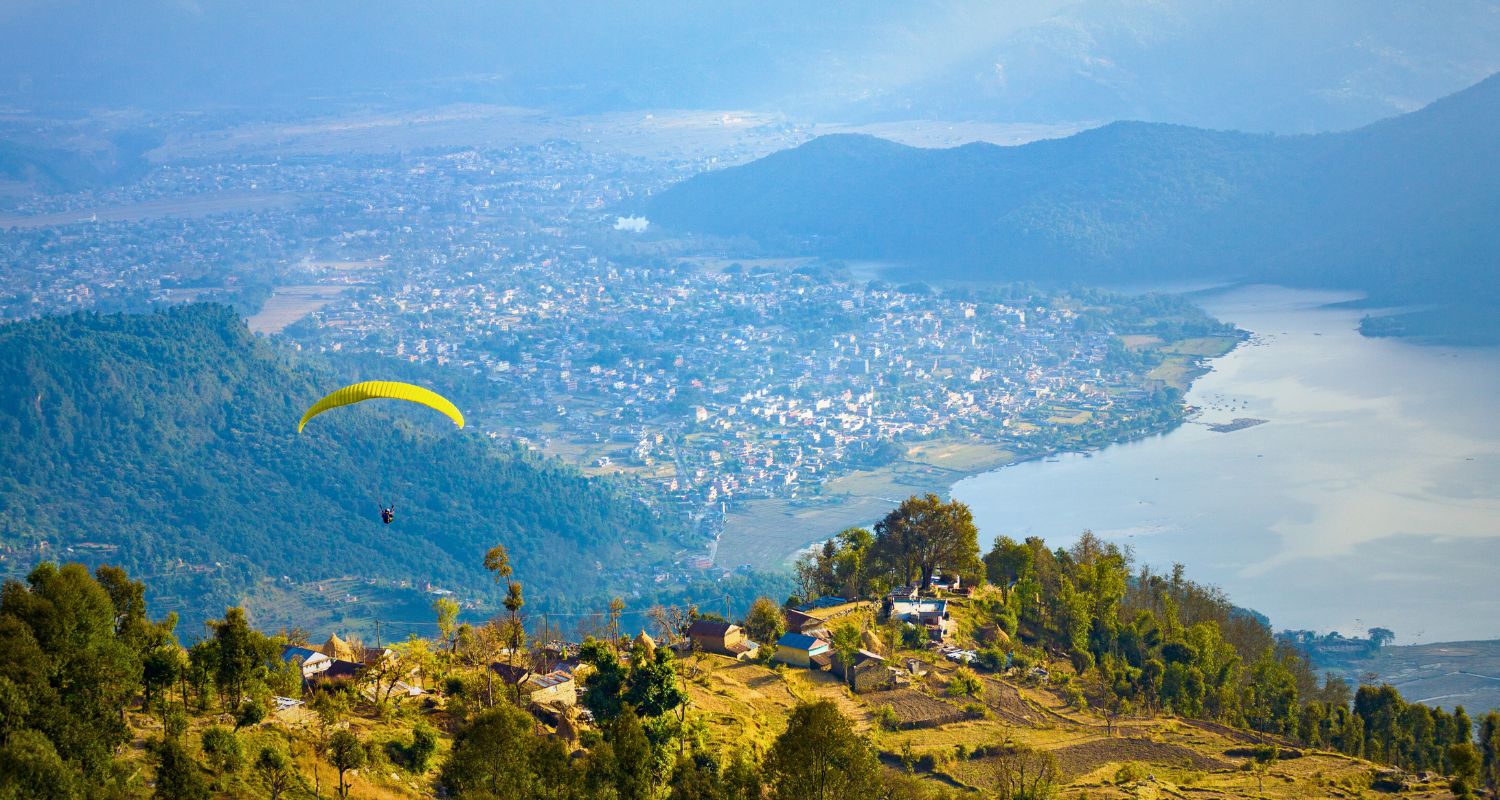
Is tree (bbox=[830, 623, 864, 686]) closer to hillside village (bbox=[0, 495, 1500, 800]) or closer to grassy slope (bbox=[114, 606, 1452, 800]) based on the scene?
hillside village (bbox=[0, 495, 1500, 800])

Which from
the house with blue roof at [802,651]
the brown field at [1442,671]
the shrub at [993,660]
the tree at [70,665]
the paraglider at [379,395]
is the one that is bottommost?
the brown field at [1442,671]

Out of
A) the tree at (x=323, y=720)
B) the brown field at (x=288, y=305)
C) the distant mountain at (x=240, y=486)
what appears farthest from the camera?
the brown field at (x=288, y=305)

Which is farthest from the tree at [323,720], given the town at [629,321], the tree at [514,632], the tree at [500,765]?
the town at [629,321]

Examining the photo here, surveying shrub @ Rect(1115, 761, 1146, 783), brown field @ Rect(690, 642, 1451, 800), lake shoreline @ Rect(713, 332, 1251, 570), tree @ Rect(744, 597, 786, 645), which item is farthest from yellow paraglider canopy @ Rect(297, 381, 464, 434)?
lake shoreline @ Rect(713, 332, 1251, 570)

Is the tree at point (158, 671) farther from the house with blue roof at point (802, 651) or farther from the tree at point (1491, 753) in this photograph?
the tree at point (1491, 753)

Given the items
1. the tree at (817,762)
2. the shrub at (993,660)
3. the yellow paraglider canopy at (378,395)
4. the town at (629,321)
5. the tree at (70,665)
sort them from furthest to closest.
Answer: the town at (629,321)
the shrub at (993,660)
the yellow paraglider canopy at (378,395)
the tree at (817,762)
the tree at (70,665)

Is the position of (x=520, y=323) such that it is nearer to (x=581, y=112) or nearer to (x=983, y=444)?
(x=983, y=444)

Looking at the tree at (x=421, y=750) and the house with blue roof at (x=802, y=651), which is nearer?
the tree at (x=421, y=750)
